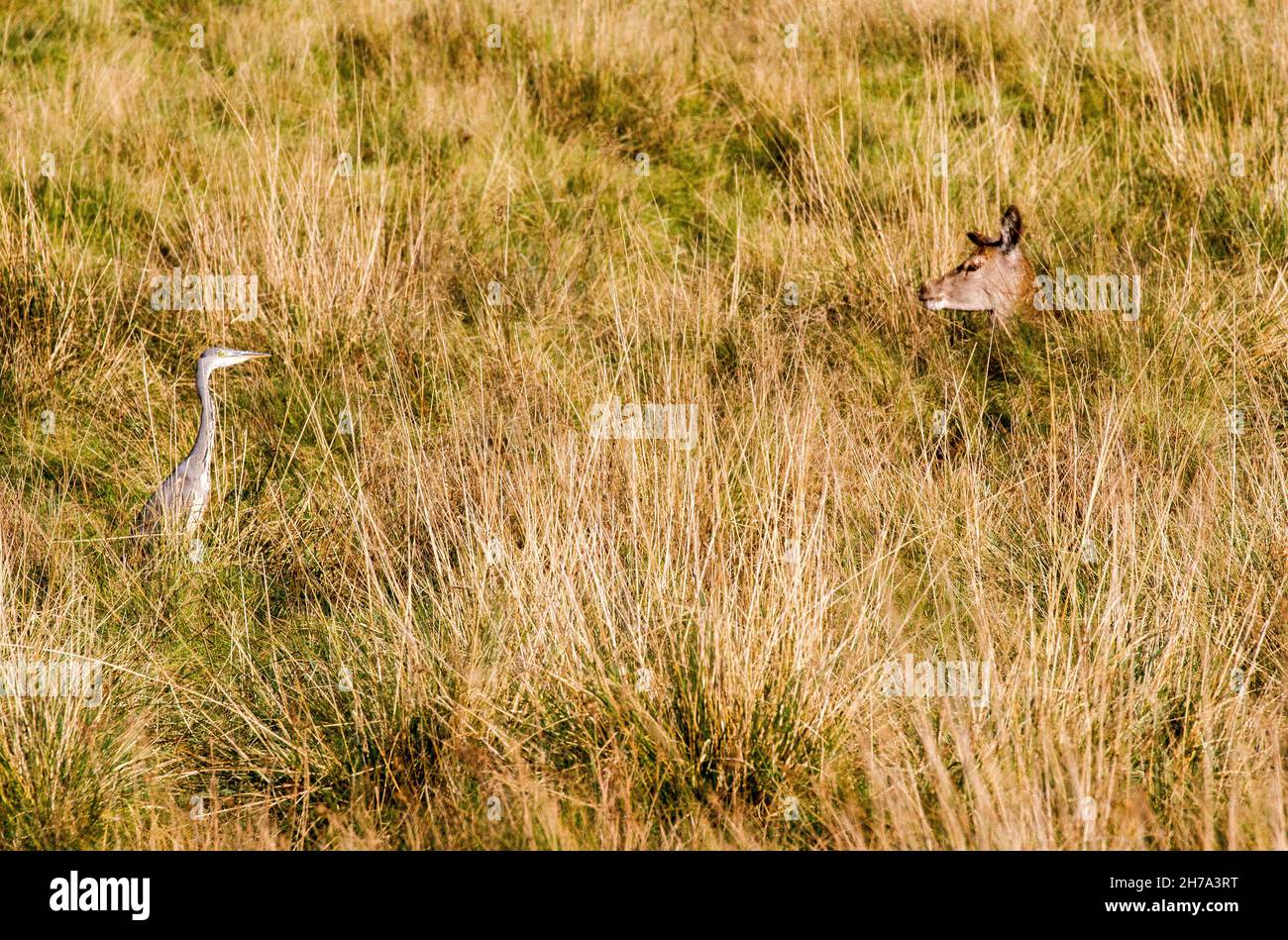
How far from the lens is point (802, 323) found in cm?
469

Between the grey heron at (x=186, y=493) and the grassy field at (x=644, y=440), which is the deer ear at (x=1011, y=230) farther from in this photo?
the grey heron at (x=186, y=493)

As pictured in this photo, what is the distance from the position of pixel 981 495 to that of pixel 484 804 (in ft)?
6.01

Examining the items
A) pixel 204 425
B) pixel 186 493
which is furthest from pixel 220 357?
pixel 186 493

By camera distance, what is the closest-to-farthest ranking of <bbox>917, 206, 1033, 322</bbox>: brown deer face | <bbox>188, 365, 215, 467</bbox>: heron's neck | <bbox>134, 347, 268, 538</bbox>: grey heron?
<bbox>134, 347, 268, 538</bbox>: grey heron < <bbox>188, 365, 215, 467</bbox>: heron's neck < <bbox>917, 206, 1033, 322</bbox>: brown deer face

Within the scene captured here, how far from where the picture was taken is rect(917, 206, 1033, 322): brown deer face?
4797 millimetres

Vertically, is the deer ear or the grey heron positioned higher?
the deer ear

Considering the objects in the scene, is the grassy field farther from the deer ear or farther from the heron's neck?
the deer ear

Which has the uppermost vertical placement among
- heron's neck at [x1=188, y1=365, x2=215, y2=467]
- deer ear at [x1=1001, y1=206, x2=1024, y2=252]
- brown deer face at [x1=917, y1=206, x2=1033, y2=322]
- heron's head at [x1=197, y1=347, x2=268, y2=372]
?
deer ear at [x1=1001, y1=206, x2=1024, y2=252]

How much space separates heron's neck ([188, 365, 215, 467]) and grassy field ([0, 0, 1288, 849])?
15 centimetres

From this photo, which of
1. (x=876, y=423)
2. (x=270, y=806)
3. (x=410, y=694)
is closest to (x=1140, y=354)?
(x=876, y=423)

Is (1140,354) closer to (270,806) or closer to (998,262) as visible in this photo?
(998,262)

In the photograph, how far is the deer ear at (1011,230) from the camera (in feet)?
15.8

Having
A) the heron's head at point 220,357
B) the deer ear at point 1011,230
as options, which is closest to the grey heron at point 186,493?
the heron's head at point 220,357

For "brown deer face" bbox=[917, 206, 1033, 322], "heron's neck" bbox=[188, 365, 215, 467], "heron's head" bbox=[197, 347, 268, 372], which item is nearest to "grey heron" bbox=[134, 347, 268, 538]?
"heron's neck" bbox=[188, 365, 215, 467]
